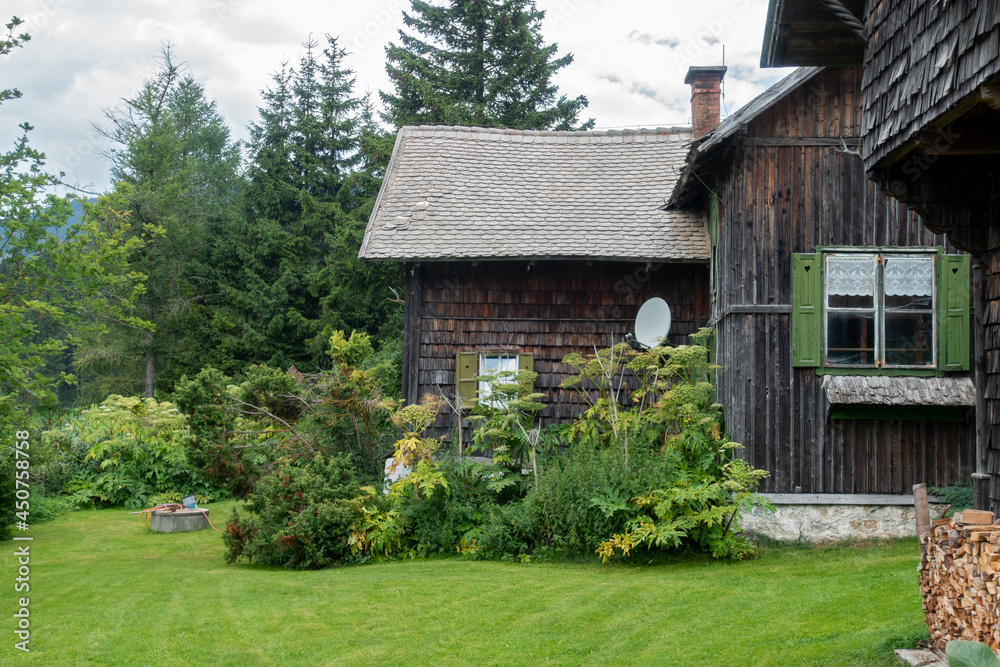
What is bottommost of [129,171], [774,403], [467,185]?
[774,403]

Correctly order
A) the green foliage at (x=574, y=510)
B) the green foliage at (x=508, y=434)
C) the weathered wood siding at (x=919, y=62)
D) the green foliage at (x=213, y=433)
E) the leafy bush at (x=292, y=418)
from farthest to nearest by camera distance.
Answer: the green foliage at (x=213, y=433)
the leafy bush at (x=292, y=418)
the green foliage at (x=508, y=434)
the green foliage at (x=574, y=510)
the weathered wood siding at (x=919, y=62)

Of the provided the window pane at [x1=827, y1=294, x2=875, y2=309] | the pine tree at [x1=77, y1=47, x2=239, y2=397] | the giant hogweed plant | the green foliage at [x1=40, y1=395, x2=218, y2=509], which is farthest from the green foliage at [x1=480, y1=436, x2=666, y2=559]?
the pine tree at [x1=77, y1=47, x2=239, y2=397]

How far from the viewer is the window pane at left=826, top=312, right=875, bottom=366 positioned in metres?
9.44

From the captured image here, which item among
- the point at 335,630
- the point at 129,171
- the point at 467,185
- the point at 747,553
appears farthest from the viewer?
the point at 129,171

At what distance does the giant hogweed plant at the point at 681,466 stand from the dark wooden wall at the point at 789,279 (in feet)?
1.67

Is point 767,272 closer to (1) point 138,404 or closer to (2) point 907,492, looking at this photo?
(2) point 907,492

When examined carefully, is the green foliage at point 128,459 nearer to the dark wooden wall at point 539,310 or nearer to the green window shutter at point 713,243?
the dark wooden wall at point 539,310

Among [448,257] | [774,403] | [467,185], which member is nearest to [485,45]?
[467,185]

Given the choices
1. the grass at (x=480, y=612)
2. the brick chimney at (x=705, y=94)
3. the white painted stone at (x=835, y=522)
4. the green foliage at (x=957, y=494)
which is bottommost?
the grass at (x=480, y=612)

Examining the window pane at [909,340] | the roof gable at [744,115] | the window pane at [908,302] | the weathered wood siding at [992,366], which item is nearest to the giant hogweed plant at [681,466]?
the window pane at [909,340]

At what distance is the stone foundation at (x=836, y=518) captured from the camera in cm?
927

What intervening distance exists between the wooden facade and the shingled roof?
2057mm

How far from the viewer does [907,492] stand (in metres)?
9.38

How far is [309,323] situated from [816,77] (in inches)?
756
